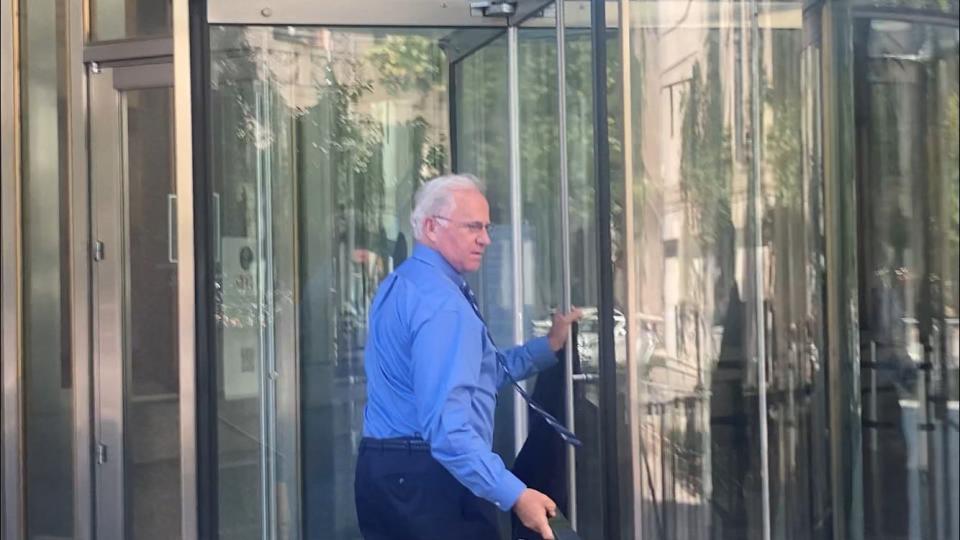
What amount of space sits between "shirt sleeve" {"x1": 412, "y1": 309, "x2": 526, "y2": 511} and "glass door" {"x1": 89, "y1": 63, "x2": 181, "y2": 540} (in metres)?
1.82

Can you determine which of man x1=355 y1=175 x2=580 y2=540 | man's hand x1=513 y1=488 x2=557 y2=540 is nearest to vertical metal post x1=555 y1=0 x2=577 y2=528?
man x1=355 y1=175 x2=580 y2=540

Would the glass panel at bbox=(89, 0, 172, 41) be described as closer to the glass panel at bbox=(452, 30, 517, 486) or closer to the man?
the glass panel at bbox=(452, 30, 517, 486)

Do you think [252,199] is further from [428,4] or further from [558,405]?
[558,405]

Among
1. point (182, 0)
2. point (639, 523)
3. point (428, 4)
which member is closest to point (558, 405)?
point (639, 523)

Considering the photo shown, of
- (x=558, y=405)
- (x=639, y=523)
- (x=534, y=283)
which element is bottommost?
(x=639, y=523)

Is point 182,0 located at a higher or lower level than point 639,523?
higher

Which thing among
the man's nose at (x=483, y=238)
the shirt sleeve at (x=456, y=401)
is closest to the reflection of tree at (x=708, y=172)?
the man's nose at (x=483, y=238)

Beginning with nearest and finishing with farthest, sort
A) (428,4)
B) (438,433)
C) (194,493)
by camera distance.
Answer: (438,433) < (194,493) < (428,4)

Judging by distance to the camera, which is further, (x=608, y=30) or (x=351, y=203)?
(x=351, y=203)

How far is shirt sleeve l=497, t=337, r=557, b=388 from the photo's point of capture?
14.6ft

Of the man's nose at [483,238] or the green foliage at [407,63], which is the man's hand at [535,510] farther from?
the green foliage at [407,63]

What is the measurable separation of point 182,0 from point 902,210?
263 centimetres

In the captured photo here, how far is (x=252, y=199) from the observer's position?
4797 mm

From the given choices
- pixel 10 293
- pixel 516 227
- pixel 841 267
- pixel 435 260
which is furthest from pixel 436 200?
pixel 10 293
